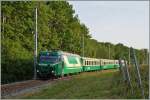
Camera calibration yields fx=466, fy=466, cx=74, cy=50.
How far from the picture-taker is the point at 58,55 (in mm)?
40188

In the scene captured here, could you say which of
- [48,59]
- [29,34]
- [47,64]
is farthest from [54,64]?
[29,34]

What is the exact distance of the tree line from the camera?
44812 millimetres

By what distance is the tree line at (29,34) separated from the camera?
4481 centimetres

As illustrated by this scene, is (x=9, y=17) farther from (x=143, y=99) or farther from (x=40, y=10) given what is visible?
(x=143, y=99)

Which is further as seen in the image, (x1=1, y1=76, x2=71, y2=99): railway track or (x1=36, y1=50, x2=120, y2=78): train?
(x1=36, y1=50, x2=120, y2=78): train

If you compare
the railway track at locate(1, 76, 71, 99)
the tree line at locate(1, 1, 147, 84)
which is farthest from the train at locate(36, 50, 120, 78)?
the railway track at locate(1, 76, 71, 99)

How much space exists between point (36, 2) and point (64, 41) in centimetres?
1656

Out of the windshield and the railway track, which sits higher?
the windshield

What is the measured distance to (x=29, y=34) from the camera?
57844mm

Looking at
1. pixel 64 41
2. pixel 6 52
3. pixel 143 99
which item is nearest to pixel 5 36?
pixel 6 52

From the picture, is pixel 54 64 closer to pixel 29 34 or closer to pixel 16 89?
pixel 16 89

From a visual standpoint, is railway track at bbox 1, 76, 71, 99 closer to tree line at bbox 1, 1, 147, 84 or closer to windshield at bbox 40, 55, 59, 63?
tree line at bbox 1, 1, 147, 84

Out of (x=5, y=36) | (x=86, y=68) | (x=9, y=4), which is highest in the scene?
(x=9, y=4)

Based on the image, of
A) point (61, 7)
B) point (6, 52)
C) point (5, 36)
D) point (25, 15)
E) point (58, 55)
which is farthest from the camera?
point (61, 7)
